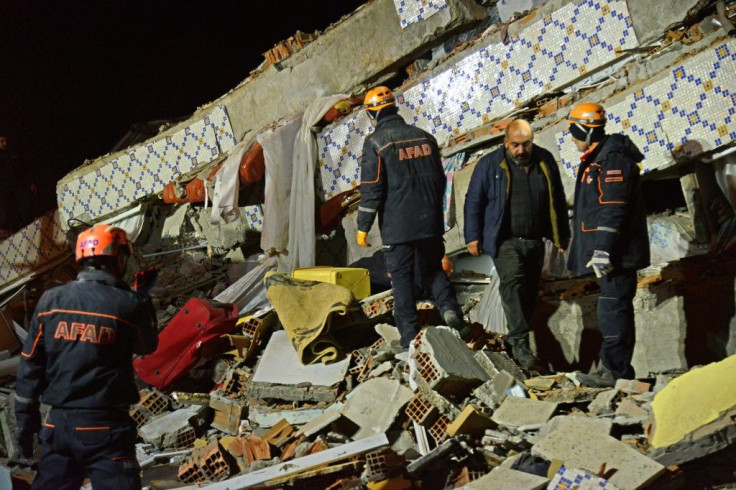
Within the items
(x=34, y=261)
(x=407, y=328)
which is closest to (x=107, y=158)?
(x=34, y=261)

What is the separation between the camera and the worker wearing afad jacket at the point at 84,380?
4086mm

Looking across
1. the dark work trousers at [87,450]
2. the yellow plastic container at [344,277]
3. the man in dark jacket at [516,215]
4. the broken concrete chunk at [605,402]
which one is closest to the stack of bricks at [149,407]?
the yellow plastic container at [344,277]

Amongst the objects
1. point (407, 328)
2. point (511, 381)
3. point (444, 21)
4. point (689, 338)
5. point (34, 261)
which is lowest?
point (689, 338)

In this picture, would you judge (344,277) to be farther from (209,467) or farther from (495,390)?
(209,467)

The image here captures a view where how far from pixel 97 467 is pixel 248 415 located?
246cm

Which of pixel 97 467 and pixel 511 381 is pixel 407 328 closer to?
pixel 511 381

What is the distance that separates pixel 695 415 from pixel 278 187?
5867mm

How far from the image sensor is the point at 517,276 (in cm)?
616

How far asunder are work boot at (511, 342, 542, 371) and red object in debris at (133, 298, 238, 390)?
2.80 metres

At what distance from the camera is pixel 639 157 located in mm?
5867

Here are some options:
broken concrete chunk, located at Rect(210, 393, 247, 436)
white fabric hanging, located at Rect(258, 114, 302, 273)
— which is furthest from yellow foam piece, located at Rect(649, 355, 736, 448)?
white fabric hanging, located at Rect(258, 114, 302, 273)

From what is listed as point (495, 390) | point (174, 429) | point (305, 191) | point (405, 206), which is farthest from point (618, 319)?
point (305, 191)

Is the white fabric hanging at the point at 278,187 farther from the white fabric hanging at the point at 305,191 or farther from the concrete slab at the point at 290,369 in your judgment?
the concrete slab at the point at 290,369

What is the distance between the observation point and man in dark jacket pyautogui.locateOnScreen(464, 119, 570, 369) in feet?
20.3
